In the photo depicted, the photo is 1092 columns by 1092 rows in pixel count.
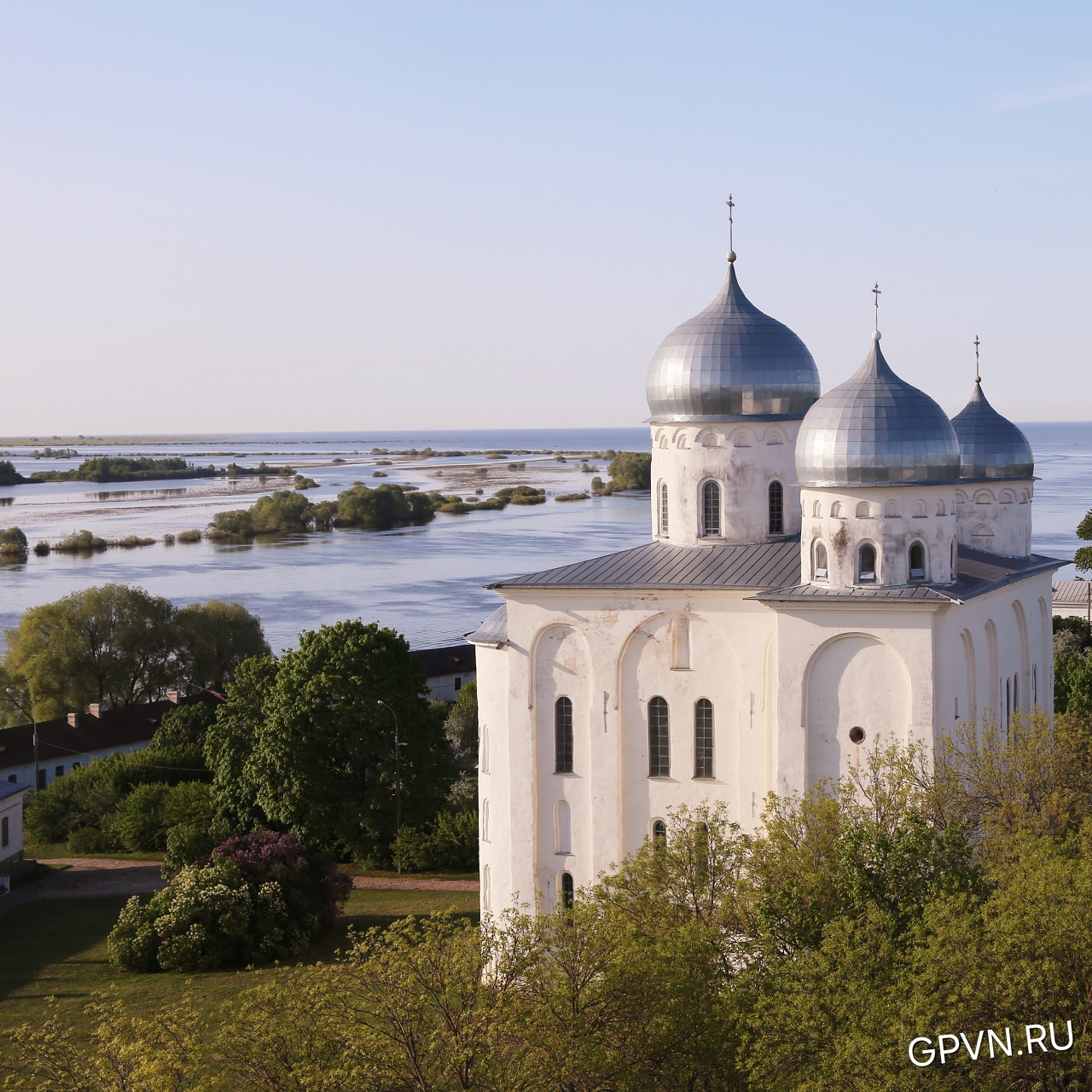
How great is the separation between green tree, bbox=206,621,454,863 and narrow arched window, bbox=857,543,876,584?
14442 millimetres

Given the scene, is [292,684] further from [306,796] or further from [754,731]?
[754,731]

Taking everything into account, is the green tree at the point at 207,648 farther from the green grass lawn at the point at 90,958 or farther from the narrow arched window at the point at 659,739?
the narrow arched window at the point at 659,739

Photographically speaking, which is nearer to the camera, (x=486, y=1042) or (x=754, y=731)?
(x=486, y=1042)

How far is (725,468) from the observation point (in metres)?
23.8

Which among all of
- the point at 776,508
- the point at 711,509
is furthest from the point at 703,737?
the point at 776,508

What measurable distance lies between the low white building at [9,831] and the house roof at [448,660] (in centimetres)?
1439

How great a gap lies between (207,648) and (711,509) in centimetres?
2719

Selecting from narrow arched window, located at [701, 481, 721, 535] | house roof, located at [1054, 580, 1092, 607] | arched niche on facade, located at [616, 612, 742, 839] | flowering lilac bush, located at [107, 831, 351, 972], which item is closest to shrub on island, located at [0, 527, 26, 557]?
house roof, located at [1054, 580, 1092, 607]

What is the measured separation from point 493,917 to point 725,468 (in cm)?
756

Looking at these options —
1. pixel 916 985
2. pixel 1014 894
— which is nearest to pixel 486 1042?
pixel 916 985

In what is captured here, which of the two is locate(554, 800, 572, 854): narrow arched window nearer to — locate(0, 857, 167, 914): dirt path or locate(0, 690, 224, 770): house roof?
locate(0, 857, 167, 914): dirt path

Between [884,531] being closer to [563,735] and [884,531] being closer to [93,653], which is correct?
[563,735]

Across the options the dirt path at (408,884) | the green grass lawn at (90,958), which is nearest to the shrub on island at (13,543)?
the green grass lawn at (90,958)

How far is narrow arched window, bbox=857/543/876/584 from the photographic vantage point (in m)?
20.6
